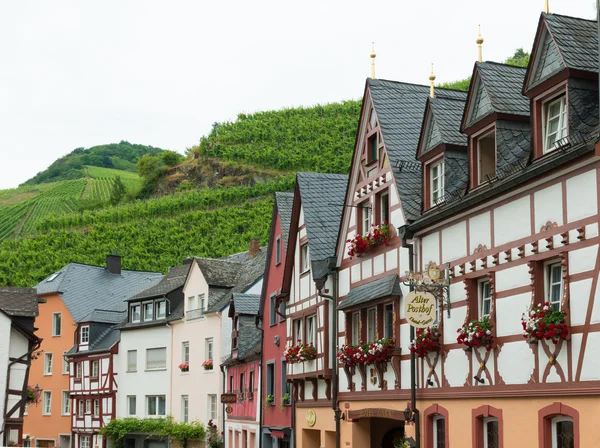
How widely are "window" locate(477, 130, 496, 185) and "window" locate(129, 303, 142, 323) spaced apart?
3370 cm

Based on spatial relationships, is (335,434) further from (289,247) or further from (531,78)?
(531,78)

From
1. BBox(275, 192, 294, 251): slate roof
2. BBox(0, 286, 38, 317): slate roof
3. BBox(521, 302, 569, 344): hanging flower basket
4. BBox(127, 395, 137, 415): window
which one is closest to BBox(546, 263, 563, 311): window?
BBox(521, 302, 569, 344): hanging flower basket

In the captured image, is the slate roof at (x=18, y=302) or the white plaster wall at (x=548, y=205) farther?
the slate roof at (x=18, y=302)

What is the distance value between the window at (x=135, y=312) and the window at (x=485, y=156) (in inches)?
1327

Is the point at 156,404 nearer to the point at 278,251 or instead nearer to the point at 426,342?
the point at 278,251

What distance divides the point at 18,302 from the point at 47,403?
70.8ft

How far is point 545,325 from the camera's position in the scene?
15.5 m

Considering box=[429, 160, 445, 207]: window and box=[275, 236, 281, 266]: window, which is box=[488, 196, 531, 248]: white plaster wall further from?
box=[275, 236, 281, 266]: window

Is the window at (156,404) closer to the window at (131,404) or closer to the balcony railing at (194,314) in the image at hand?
the window at (131,404)

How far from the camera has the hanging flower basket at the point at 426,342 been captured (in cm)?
1983

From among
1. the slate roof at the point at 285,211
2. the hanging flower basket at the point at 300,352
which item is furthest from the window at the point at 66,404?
the hanging flower basket at the point at 300,352

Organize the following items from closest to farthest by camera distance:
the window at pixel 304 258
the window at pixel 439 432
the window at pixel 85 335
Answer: the window at pixel 439 432
the window at pixel 304 258
the window at pixel 85 335

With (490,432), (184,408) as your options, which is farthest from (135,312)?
(490,432)

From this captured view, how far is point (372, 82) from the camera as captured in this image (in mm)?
24672
